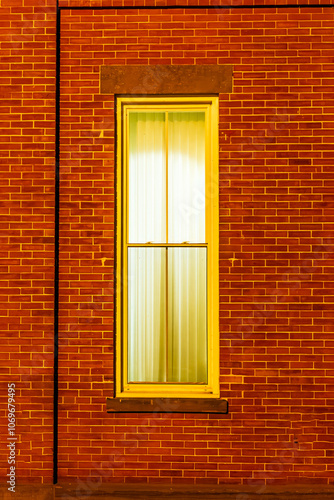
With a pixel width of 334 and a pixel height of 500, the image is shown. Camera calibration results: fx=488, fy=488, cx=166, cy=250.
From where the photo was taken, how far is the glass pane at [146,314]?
15.6 ft

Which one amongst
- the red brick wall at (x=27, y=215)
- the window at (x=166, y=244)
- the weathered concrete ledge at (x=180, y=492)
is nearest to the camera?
the weathered concrete ledge at (x=180, y=492)

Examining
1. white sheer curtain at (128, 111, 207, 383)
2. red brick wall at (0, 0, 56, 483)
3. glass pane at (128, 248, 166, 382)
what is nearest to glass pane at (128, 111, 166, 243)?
white sheer curtain at (128, 111, 207, 383)

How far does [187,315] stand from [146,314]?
40cm

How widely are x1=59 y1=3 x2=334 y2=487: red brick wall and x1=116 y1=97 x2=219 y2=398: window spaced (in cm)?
15

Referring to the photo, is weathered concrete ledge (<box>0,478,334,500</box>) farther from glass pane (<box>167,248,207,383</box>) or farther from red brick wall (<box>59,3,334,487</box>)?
glass pane (<box>167,248,207,383</box>)

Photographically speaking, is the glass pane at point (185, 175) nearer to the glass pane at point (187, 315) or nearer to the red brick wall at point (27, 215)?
the glass pane at point (187, 315)

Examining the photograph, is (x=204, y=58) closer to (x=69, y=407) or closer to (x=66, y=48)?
(x=66, y=48)

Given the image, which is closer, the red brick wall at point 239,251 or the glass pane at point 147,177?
the red brick wall at point 239,251

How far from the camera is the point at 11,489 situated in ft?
14.9

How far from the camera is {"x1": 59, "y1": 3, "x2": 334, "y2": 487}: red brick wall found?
4516mm

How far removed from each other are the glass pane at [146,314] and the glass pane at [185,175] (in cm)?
33

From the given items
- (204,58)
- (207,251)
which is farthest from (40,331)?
(204,58)

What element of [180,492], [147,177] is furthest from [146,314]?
[180,492]

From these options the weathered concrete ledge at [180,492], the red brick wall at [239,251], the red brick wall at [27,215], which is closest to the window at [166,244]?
the red brick wall at [239,251]
